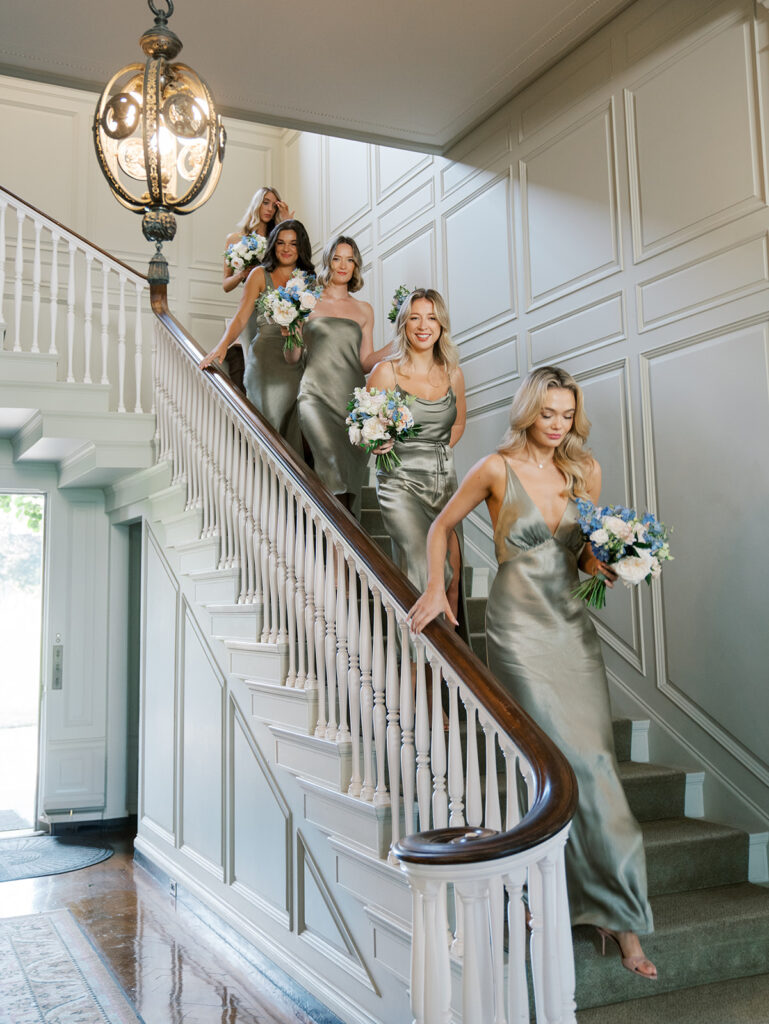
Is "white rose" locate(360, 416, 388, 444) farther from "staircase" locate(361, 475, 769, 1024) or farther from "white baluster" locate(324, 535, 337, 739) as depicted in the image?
"staircase" locate(361, 475, 769, 1024)

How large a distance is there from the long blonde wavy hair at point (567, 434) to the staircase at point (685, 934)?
5.10ft

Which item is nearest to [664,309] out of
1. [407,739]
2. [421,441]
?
[421,441]

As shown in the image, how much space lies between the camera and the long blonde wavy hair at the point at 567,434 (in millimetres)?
3340

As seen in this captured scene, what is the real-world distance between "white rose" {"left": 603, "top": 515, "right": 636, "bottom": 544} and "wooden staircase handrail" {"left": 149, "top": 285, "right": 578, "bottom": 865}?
631 mm

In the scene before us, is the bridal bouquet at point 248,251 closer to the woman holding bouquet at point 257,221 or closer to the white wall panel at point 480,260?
the woman holding bouquet at point 257,221

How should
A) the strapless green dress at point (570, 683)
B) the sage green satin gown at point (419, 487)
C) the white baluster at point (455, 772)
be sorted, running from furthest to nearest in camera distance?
the sage green satin gown at point (419, 487) < the strapless green dress at point (570, 683) < the white baluster at point (455, 772)

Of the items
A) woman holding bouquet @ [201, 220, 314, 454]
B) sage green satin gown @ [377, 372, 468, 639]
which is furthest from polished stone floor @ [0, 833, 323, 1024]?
woman holding bouquet @ [201, 220, 314, 454]

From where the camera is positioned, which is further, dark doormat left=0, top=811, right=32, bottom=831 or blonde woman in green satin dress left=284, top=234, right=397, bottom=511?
dark doormat left=0, top=811, right=32, bottom=831

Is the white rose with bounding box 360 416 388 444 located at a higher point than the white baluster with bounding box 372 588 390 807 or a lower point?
higher

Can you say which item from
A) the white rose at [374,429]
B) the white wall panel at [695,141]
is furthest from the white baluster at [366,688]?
the white wall panel at [695,141]

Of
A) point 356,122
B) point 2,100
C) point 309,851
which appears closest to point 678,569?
point 309,851

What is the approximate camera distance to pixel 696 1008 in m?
3.09

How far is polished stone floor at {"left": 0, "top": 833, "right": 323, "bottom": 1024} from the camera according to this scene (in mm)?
4207

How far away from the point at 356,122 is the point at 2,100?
4.45 metres
